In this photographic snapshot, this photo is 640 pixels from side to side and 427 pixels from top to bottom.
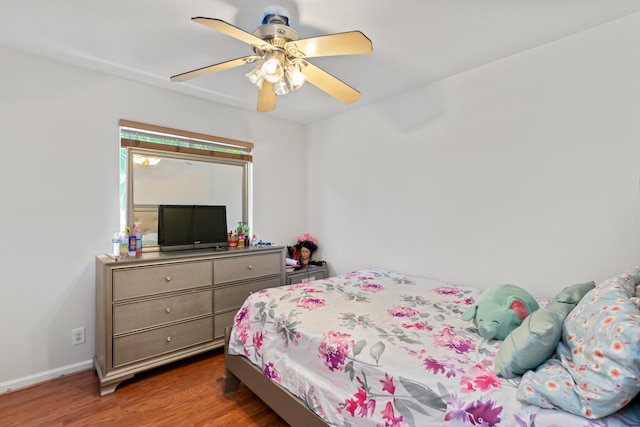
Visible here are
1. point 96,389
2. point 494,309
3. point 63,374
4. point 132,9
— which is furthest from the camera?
point 63,374

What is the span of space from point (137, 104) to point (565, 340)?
10.6 feet

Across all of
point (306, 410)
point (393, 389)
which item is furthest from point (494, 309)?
point (306, 410)

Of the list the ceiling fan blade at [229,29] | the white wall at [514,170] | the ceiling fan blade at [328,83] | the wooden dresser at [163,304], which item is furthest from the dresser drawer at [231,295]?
the ceiling fan blade at [229,29]

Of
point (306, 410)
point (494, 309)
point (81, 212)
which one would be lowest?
point (306, 410)

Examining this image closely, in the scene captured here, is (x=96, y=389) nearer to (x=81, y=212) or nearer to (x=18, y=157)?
(x=81, y=212)

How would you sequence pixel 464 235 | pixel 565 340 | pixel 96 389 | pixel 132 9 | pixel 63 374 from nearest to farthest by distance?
pixel 565 340
pixel 132 9
pixel 96 389
pixel 63 374
pixel 464 235

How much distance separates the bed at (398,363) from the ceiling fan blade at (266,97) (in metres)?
1.33

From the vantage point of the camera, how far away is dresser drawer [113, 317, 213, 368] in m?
2.11

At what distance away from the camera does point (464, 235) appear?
2.46 meters

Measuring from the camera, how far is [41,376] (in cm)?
220

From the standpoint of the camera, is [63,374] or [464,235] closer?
[63,374]

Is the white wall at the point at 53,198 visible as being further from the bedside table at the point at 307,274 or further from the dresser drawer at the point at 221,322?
the bedside table at the point at 307,274

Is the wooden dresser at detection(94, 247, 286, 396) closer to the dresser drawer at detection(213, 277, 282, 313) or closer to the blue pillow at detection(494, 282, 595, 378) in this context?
the dresser drawer at detection(213, 277, 282, 313)

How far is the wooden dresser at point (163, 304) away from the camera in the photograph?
2074 mm
